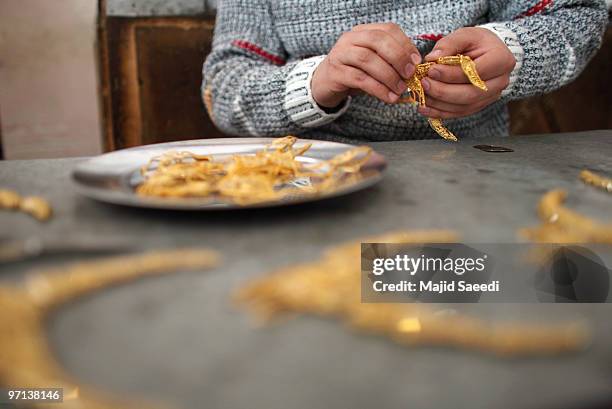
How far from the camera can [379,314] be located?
0.23 metres

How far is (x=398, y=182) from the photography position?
1.43 ft

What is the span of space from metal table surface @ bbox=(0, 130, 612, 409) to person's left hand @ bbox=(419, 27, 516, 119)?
0.23 meters

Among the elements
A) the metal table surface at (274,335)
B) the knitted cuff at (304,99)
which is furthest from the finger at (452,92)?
the metal table surface at (274,335)

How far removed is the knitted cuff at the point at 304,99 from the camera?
2.11 feet

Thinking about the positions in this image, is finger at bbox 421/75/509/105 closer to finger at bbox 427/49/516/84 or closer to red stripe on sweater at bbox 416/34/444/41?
finger at bbox 427/49/516/84

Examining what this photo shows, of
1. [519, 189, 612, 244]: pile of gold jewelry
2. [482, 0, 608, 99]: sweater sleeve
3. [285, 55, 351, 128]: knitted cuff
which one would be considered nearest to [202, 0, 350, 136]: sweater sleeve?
[285, 55, 351, 128]: knitted cuff

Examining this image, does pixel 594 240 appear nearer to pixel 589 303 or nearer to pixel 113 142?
pixel 589 303

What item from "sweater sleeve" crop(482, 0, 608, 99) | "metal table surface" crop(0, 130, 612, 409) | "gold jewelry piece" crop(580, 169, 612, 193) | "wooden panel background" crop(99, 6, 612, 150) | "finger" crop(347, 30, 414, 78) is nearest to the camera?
"metal table surface" crop(0, 130, 612, 409)

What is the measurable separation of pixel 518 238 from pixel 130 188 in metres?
0.27

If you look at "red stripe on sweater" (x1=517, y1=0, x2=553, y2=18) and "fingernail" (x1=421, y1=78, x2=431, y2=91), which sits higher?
"red stripe on sweater" (x1=517, y1=0, x2=553, y2=18)

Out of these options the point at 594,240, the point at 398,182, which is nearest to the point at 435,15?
the point at 398,182

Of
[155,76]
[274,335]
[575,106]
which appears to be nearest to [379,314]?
[274,335]

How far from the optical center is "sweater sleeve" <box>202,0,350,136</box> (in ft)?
2.16

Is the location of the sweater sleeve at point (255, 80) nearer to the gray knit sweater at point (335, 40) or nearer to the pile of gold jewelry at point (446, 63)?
the gray knit sweater at point (335, 40)
